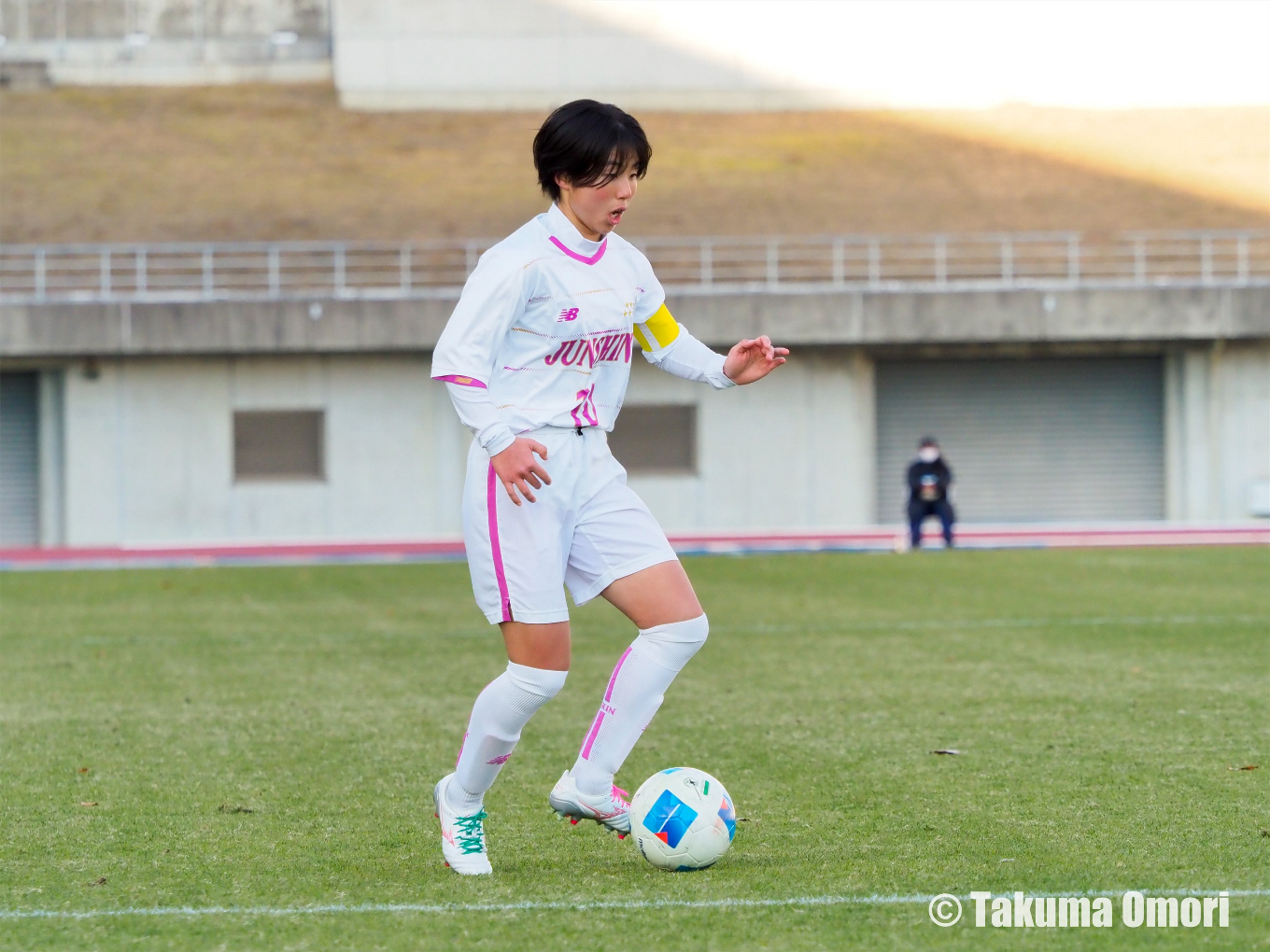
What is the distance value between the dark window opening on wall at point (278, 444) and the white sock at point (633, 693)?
→ 1080 inches

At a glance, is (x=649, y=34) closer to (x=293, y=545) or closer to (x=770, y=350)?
(x=293, y=545)

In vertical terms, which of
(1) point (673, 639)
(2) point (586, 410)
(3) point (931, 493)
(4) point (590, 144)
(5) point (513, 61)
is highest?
(5) point (513, 61)

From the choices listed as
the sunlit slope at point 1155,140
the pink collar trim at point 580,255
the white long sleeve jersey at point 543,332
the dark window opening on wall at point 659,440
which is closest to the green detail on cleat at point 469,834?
the white long sleeve jersey at point 543,332

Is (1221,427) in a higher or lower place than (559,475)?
lower

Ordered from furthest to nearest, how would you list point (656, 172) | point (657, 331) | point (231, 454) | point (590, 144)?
point (656, 172), point (231, 454), point (657, 331), point (590, 144)

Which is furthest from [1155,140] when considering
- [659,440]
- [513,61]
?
[659,440]

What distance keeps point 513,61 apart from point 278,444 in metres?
17.8

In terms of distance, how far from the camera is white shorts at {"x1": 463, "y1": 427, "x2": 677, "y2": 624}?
4738 millimetres

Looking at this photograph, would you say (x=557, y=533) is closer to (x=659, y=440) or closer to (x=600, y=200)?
(x=600, y=200)

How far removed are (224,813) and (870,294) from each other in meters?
25.8

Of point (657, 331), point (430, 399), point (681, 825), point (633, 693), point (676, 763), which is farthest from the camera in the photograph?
point (430, 399)

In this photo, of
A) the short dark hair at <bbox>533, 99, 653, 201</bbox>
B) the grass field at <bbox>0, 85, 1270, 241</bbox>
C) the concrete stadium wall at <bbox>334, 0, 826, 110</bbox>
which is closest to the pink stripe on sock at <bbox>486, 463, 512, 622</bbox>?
the short dark hair at <bbox>533, 99, 653, 201</bbox>

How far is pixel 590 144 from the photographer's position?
4715mm

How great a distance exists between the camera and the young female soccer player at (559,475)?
4688mm
